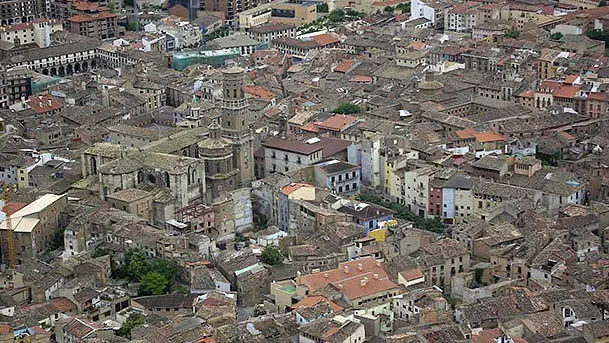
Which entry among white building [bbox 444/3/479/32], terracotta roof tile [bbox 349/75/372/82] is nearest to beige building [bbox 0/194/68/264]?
terracotta roof tile [bbox 349/75/372/82]

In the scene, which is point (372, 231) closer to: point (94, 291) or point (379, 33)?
point (94, 291)

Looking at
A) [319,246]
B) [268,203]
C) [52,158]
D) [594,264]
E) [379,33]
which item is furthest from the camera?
[379,33]

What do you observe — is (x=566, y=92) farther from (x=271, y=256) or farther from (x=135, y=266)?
(x=135, y=266)

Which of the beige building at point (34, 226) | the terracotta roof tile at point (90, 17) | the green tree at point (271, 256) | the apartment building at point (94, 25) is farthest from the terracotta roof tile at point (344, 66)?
the green tree at point (271, 256)

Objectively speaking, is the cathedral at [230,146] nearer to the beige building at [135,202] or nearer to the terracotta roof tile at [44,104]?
the beige building at [135,202]

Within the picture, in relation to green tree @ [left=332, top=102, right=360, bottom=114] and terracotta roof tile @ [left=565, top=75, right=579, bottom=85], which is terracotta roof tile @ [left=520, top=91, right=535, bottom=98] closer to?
terracotta roof tile @ [left=565, top=75, right=579, bottom=85]

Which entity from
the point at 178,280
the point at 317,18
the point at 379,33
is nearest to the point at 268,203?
the point at 178,280

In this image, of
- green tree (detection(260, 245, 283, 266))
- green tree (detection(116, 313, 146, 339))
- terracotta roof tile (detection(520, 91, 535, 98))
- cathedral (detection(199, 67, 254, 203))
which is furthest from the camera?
terracotta roof tile (detection(520, 91, 535, 98))
